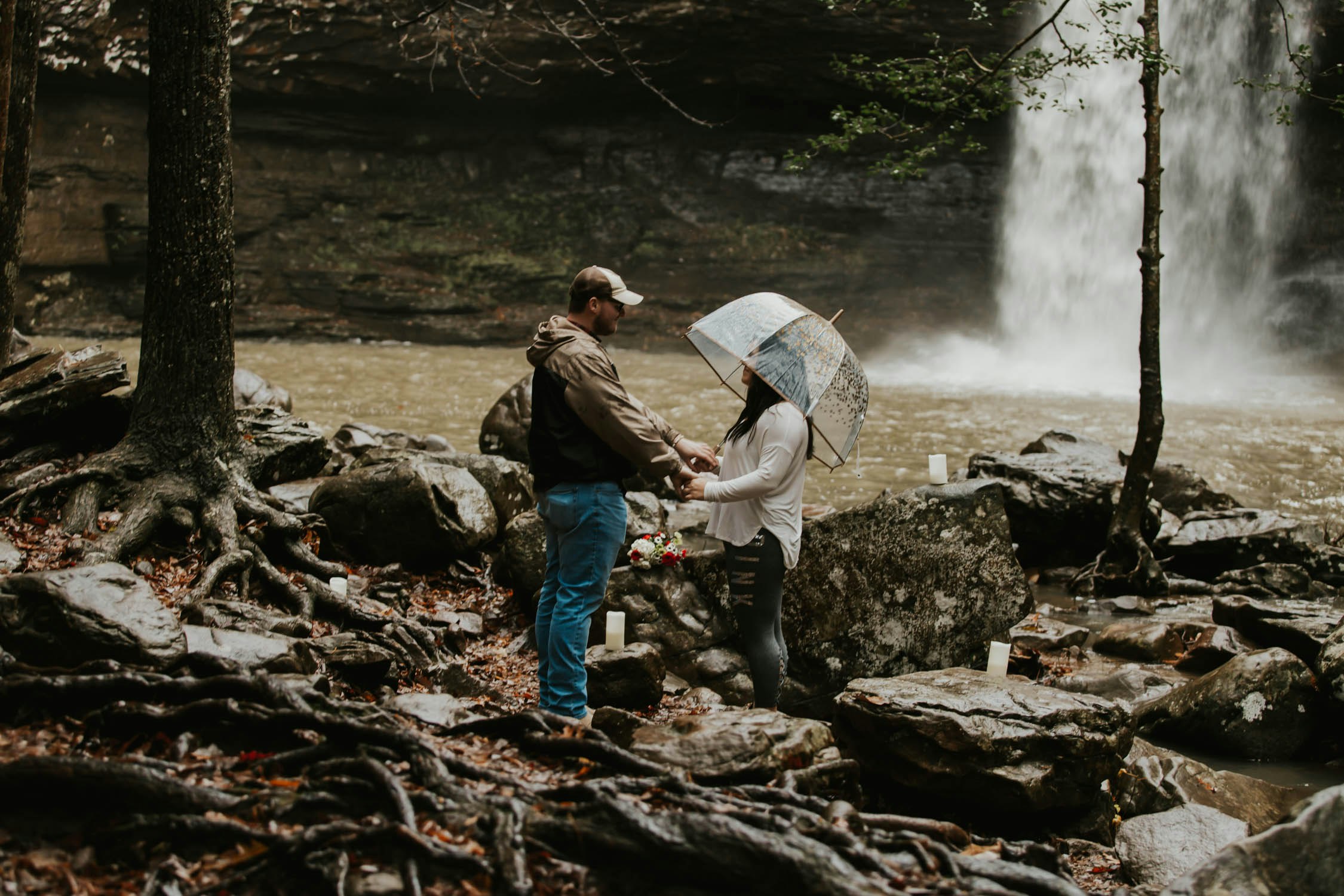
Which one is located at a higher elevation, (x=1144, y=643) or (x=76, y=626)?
(x=76, y=626)

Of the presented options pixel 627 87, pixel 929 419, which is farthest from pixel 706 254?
pixel 929 419

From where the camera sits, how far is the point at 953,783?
4609mm

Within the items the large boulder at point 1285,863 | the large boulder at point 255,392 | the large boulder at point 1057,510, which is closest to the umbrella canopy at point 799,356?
the large boulder at point 1285,863

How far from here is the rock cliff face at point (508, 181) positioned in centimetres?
2361

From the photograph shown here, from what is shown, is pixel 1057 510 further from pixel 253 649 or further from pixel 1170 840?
pixel 253 649

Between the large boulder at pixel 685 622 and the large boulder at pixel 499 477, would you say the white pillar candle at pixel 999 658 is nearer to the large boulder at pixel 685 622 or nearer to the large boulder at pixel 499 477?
the large boulder at pixel 685 622

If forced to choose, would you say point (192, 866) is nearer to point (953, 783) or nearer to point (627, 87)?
point (953, 783)

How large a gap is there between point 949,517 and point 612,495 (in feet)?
8.68

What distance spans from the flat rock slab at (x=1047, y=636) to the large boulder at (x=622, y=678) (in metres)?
3.04

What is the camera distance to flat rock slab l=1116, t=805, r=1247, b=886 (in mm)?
4375

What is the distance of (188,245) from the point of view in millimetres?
6461

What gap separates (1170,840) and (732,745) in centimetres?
209

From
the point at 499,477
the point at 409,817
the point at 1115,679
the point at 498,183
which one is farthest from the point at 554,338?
the point at 498,183

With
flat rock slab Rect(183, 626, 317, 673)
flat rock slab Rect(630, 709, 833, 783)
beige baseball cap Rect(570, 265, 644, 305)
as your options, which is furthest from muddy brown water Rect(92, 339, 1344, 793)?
flat rock slab Rect(183, 626, 317, 673)
